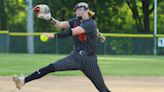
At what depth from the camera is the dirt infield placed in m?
13.0

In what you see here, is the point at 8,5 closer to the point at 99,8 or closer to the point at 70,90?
the point at 99,8

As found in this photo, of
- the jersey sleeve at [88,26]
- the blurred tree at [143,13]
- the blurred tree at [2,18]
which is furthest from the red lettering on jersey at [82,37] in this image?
the blurred tree at [2,18]

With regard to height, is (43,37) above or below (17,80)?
above

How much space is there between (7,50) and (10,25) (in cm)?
2542

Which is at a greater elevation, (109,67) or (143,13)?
(143,13)

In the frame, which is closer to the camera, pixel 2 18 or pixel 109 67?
pixel 109 67

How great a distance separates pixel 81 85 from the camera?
14188 millimetres

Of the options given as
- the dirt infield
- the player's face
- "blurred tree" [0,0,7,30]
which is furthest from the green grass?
"blurred tree" [0,0,7,30]

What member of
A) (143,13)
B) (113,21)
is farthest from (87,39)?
(143,13)

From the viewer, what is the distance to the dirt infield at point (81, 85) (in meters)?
13.0

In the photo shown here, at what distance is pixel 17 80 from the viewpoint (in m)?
10.2

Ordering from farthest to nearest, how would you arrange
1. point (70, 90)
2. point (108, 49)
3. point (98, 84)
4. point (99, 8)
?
point (99, 8) < point (108, 49) < point (70, 90) < point (98, 84)

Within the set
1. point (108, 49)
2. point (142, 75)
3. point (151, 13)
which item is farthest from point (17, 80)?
point (151, 13)

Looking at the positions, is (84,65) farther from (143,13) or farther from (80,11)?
(143,13)
